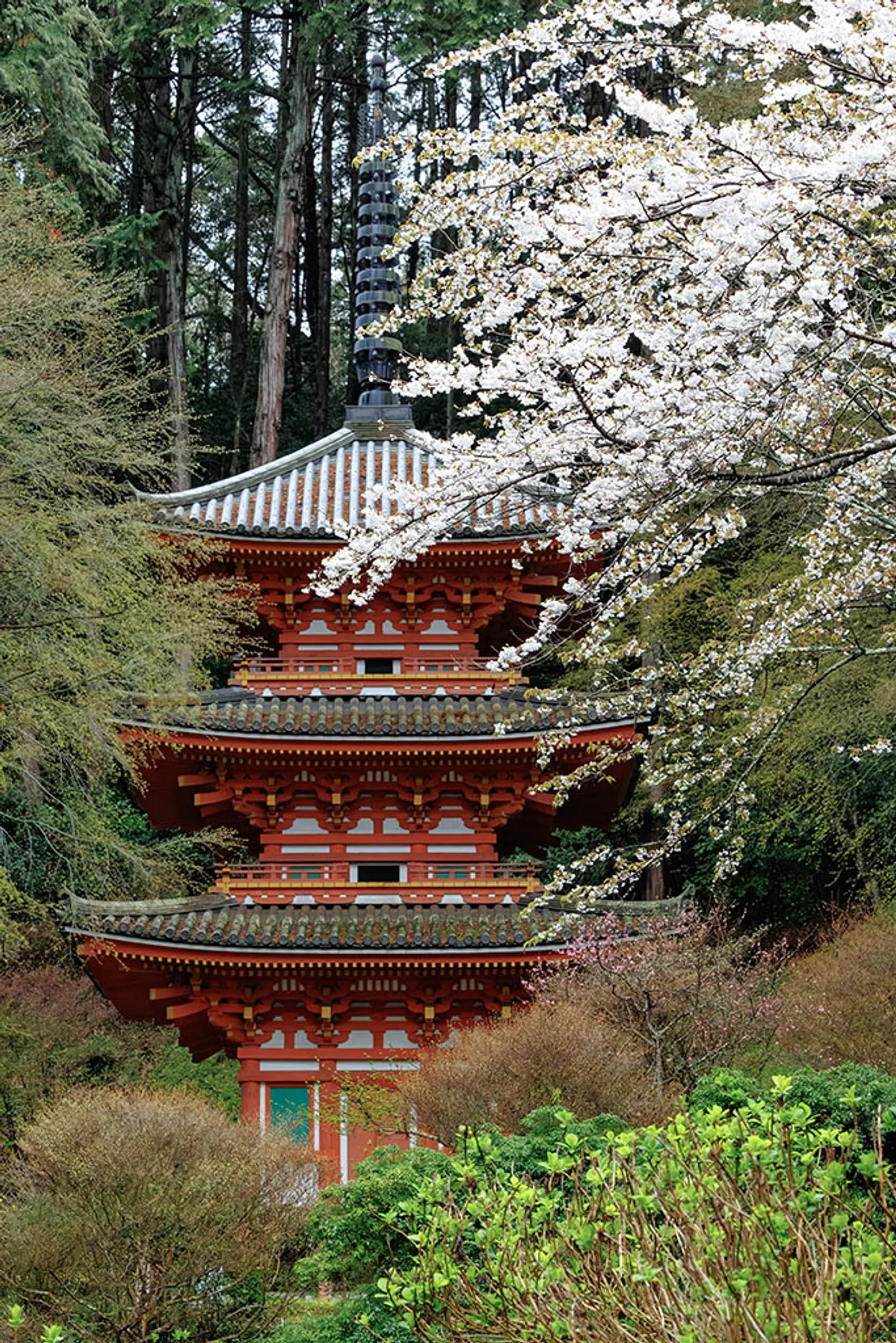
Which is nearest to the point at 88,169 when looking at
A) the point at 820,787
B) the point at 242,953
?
the point at 242,953

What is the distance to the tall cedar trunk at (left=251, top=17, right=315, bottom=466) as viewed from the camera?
2359 cm

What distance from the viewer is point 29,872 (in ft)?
65.3

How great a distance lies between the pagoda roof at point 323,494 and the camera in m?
13.4

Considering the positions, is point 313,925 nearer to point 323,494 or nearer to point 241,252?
point 323,494

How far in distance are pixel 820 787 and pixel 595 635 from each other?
487 inches

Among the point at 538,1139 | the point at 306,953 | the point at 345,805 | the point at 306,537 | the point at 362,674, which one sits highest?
the point at 306,537

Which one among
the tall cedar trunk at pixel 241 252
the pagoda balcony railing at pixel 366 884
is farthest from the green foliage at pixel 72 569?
the tall cedar trunk at pixel 241 252

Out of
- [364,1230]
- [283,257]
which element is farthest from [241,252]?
[364,1230]

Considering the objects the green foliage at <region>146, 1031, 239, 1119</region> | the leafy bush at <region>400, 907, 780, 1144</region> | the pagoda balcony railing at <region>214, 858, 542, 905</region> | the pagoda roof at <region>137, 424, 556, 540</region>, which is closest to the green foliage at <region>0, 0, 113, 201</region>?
the pagoda roof at <region>137, 424, 556, 540</region>

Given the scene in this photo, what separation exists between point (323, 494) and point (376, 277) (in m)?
2.90

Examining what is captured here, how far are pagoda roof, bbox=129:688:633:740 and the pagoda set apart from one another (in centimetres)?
2

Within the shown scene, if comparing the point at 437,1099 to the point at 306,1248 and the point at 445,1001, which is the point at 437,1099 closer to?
the point at 306,1248

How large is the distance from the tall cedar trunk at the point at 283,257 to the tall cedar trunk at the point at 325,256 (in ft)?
13.1

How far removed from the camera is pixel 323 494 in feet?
47.4
